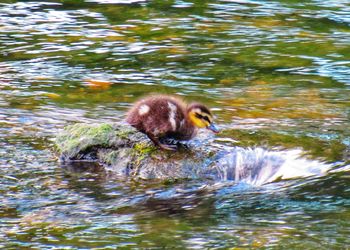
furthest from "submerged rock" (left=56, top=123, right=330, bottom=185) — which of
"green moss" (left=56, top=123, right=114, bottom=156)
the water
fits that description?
the water

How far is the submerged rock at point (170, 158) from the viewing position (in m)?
6.86

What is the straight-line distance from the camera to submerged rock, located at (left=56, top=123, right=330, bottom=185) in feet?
22.5

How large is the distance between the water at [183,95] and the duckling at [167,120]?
296mm

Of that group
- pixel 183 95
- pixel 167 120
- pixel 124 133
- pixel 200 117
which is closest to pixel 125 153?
pixel 124 133

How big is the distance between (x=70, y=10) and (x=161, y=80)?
332cm

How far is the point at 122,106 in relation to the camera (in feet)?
29.0

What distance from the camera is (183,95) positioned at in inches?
361

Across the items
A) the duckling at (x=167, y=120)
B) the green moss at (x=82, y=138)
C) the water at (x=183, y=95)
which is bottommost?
the water at (x=183, y=95)

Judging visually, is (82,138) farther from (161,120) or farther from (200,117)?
(200,117)

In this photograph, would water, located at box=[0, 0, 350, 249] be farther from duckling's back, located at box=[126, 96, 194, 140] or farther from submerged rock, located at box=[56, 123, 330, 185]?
duckling's back, located at box=[126, 96, 194, 140]

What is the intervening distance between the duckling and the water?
30cm

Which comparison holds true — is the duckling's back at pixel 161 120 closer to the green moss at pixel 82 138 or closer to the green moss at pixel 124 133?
the green moss at pixel 124 133

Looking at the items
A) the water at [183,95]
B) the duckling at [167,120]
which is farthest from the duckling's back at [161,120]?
the water at [183,95]

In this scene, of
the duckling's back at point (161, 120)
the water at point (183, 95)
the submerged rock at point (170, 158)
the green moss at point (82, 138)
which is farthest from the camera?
the green moss at point (82, 138)
